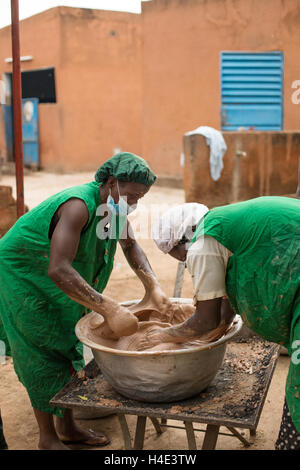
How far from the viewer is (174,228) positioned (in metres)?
2.48

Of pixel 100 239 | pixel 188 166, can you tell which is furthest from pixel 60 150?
pixel 100 239

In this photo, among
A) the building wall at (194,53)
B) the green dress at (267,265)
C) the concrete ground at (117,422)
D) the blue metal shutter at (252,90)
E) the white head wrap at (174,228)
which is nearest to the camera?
the green dress at (267,265)

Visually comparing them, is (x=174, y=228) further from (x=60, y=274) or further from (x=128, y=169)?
(x=60, y=274)

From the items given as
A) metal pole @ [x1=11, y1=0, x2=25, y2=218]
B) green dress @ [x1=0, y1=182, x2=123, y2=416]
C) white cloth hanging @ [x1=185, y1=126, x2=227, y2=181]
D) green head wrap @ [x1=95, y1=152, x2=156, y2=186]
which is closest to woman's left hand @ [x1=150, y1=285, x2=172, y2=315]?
green dress @ [x1=0, y1=182, x2=123, y2=416]

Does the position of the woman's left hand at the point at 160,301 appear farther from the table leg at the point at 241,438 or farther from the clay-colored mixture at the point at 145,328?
the table leg at the point at 241,438

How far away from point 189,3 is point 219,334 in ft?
30.0

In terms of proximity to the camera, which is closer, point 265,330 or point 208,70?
point 265,330

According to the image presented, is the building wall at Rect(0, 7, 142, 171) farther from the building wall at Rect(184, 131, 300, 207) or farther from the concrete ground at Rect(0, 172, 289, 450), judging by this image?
the concrete ground at Rect(0, 172, 289, 450)

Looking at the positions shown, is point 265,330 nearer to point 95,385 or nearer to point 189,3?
point 95,385

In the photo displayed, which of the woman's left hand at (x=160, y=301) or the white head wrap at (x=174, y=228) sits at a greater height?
the white head wrap at (x=174, y=228)

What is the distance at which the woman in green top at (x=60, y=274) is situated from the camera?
2340mm

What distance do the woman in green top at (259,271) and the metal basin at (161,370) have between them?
0.14m

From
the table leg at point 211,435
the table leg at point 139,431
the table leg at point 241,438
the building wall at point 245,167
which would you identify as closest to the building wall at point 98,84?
the building wall at point 245,167

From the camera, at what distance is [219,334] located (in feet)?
7.14
